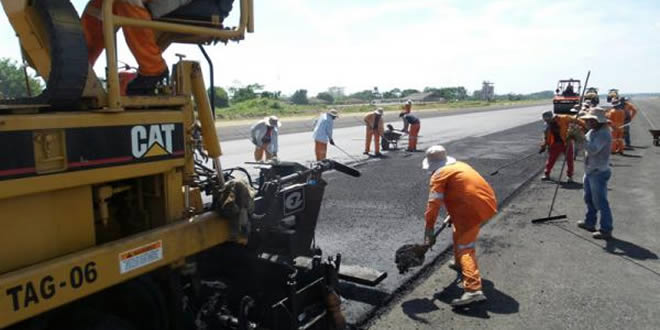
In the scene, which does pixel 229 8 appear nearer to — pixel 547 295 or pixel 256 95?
pixel 547 295

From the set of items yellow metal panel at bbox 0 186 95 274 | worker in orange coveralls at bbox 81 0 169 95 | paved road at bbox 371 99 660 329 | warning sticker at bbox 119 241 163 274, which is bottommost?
paved road at bbox 371 99 660 329

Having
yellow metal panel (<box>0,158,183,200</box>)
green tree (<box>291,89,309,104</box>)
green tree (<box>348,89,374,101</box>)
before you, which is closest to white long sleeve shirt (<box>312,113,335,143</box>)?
yellow metal panel (<box>0,158,183,200</box>)

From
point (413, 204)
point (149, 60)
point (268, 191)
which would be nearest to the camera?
point (149, 60)

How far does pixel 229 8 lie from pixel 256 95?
6583 cm

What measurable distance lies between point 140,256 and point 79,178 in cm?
53

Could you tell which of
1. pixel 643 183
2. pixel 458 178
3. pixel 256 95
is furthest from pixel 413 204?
pixel 256 95

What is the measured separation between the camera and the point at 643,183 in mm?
11258

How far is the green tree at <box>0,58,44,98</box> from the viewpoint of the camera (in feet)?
11.4

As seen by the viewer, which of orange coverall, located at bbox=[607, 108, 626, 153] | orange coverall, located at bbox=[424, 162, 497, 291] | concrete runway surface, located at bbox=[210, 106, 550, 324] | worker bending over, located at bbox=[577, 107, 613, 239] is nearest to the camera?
orange coverall, located at bbox=[424, 162, 497, 291]

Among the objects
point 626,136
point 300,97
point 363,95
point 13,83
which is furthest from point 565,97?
point 363,95

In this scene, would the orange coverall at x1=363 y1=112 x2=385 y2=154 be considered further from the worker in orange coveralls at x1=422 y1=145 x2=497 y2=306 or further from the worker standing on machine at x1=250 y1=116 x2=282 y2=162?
the worker in orange coveralls at x1=422 y1=145 x2=497 y2=306

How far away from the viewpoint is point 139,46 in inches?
120

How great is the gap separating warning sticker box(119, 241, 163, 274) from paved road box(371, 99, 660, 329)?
2309 millimetres

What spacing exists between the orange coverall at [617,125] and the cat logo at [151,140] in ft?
52.1
